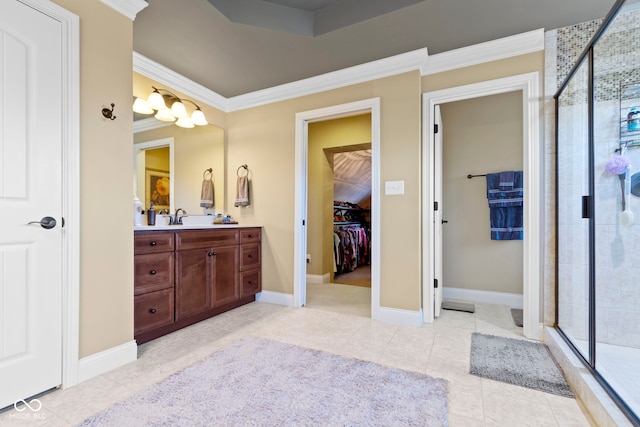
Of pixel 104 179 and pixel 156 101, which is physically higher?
pixel 156 101

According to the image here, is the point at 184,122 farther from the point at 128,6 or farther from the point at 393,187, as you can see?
the point at 393,187

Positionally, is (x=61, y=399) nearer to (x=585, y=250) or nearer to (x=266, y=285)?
(x=266, y=285)

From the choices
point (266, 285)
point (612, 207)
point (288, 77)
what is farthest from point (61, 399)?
point (612, 207)

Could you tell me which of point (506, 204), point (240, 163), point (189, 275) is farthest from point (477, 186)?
point (189, 275)

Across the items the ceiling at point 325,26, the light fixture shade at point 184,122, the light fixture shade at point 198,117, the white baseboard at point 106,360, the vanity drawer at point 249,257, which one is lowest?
the white baseboard at point 106,360

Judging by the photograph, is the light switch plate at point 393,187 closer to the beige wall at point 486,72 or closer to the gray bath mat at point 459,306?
the beige wall at point 486,72

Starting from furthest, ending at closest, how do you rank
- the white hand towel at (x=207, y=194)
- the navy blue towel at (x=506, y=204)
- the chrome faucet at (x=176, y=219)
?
the white hand towel at (x=207, y=194) < the navy blue towel at (x=506, y=204) < the chrome faucet at (x=176, y=219)

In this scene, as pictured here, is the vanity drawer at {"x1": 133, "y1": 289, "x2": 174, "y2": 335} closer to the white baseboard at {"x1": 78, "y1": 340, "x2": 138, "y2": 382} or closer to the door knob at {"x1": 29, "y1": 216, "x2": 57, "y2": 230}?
the white baseboard at {"x1": 78, "y1": 340, "x2": 138, "y2": 382}

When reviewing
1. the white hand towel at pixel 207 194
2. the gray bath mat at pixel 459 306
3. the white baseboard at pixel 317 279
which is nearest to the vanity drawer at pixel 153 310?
the white hand towel at pixel 207 194

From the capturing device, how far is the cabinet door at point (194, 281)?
2.36 meters

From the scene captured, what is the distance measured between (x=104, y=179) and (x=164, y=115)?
130 cm

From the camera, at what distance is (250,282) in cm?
316

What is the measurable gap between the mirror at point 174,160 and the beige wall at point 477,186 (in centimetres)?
272

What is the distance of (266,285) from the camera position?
3309 mm
